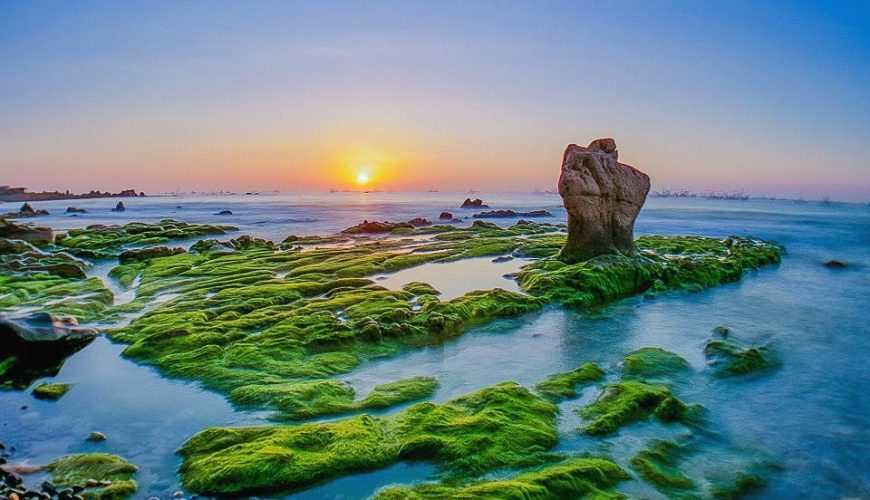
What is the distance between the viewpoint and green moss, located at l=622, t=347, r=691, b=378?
977 cm

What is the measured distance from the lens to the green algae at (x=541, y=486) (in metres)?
5.67

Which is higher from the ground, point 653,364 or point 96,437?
point 653,364

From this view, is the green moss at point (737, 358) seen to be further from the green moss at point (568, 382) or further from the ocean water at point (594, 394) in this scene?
the green moss at point (568, 382)

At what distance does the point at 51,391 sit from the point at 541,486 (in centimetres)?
841

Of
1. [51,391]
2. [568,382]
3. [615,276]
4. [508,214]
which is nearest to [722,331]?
[615,276]

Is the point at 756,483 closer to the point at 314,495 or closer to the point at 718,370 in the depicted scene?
the point at 718,370

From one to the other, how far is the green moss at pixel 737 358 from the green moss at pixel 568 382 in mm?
2525

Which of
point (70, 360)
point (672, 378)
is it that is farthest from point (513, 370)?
point (70, 360)

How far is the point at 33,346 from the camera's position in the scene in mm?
10406

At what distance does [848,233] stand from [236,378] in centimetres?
5355

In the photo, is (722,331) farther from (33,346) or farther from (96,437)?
(33,346)

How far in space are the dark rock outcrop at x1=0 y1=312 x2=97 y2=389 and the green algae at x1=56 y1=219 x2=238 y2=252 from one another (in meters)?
19.1

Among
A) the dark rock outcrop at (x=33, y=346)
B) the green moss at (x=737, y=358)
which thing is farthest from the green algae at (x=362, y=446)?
the dark rock outcrop at (x=33, y=346)

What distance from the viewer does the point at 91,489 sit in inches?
228
